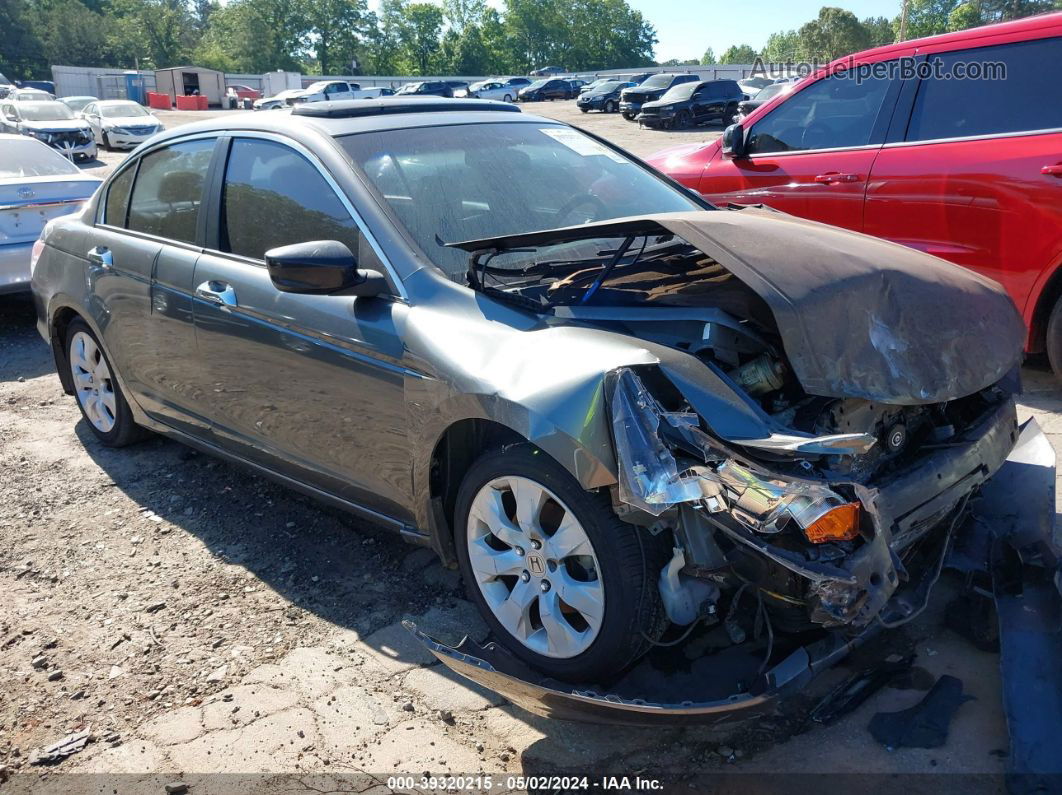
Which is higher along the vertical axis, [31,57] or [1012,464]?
[31,57]

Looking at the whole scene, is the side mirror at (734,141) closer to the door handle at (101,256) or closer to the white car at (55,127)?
the door handle at (101,256)

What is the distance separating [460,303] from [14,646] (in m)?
2.12

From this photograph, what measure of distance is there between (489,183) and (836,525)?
1.98 meters

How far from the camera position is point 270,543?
13.0ft

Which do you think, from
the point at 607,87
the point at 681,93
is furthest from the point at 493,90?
the point at 681,93

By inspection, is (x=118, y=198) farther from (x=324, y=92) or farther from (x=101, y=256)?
(x=324, y=92)

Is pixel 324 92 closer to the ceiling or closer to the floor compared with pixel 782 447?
closer to the ceiling

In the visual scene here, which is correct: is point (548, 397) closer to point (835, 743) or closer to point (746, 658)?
point (746, 658)

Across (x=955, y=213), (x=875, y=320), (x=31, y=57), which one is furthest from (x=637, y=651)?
(x=31, y=57)

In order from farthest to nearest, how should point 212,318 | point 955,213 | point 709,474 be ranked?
1. point 955,213
2. point 212,318
3. point 709,474

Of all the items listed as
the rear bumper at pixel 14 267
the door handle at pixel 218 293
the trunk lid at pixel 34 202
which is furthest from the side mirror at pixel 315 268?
the rear bumper at pixel 14 267

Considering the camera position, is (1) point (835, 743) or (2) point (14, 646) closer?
(1) point (835, 743)

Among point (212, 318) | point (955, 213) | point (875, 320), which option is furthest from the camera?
point (955, 213)

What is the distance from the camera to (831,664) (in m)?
2.44
